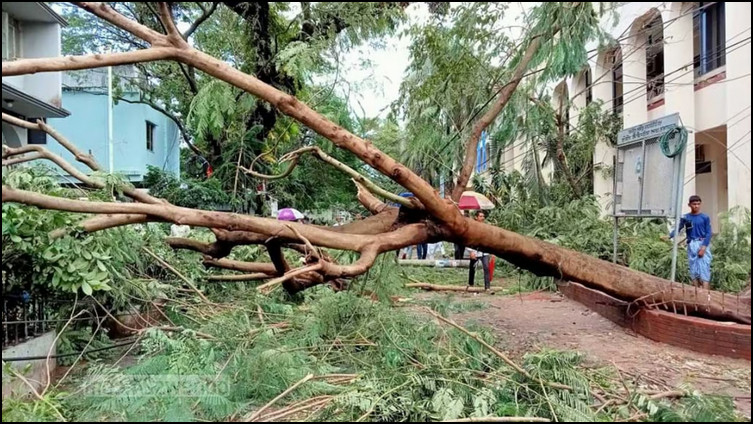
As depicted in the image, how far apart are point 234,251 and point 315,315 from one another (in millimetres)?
3851

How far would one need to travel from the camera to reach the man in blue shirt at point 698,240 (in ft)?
20.6

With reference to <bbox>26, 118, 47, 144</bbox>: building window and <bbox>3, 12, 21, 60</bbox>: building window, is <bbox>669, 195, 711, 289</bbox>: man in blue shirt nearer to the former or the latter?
<bbox>26, 118, 47, 144</bbox>: building window

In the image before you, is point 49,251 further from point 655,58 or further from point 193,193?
point 655,58

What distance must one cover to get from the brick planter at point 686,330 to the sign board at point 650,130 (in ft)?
6.92

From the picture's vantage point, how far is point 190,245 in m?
5.37

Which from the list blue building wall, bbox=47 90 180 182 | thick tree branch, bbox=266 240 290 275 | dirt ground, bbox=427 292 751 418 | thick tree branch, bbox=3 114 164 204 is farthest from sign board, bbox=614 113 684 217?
blue building wall, bbox=47 90 180 182

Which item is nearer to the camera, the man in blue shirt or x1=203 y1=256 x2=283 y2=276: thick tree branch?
x1=203 y1=256 x2=283 y2=276: thick tree branch

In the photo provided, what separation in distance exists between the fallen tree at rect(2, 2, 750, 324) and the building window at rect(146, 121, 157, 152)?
17.7 metres

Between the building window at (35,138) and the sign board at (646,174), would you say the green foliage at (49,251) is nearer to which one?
the sign board at (646,174)

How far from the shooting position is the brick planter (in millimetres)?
4680

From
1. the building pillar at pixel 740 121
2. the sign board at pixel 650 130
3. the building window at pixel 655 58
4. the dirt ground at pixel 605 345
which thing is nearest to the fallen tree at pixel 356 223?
the dirt ground at pixel 605 345

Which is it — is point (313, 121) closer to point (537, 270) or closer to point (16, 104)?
point (537, 270)

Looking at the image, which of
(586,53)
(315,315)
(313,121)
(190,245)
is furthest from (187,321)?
(586,53)

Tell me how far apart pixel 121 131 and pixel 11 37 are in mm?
6926
